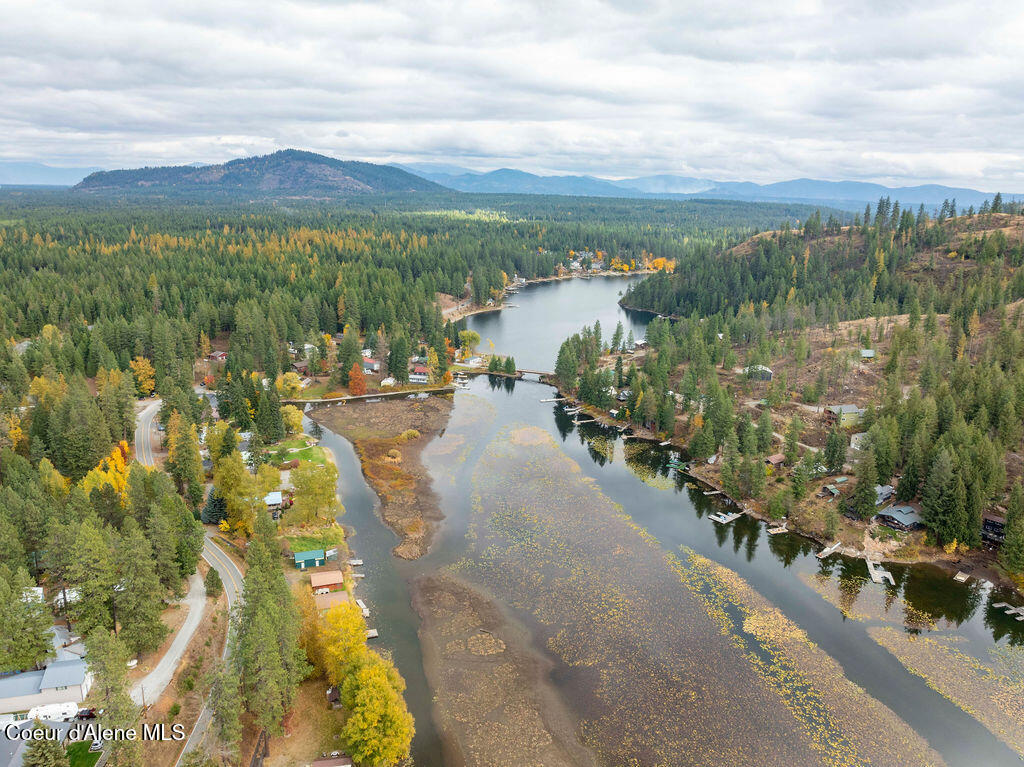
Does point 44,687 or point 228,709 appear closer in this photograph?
point 228,709

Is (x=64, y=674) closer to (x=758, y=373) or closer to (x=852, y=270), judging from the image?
(x=758, y=373)

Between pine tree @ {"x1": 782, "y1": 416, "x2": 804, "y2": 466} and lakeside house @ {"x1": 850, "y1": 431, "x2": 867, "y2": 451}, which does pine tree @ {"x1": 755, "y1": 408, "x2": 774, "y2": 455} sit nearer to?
pine tree @ {"x1": 782, "y1": 416, "x2": 804, "y2": 466}

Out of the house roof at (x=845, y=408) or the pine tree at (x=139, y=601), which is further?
the house roof at (x=845, y=408)

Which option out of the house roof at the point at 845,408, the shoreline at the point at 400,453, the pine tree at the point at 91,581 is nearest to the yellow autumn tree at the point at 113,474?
the pine tree at the point at 91,581

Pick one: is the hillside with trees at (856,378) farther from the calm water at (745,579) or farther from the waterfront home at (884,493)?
the calm water at (745,579)

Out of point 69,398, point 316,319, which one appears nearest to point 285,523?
point 69,398

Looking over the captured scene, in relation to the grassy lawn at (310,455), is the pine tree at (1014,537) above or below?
above

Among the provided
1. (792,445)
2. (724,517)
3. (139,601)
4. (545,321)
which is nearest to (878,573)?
(724,517)

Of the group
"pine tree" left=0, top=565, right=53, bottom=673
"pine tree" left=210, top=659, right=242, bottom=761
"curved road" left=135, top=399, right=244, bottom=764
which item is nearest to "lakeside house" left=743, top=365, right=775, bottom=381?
"curved road" left=135, top=399, right=244, bottom=764
